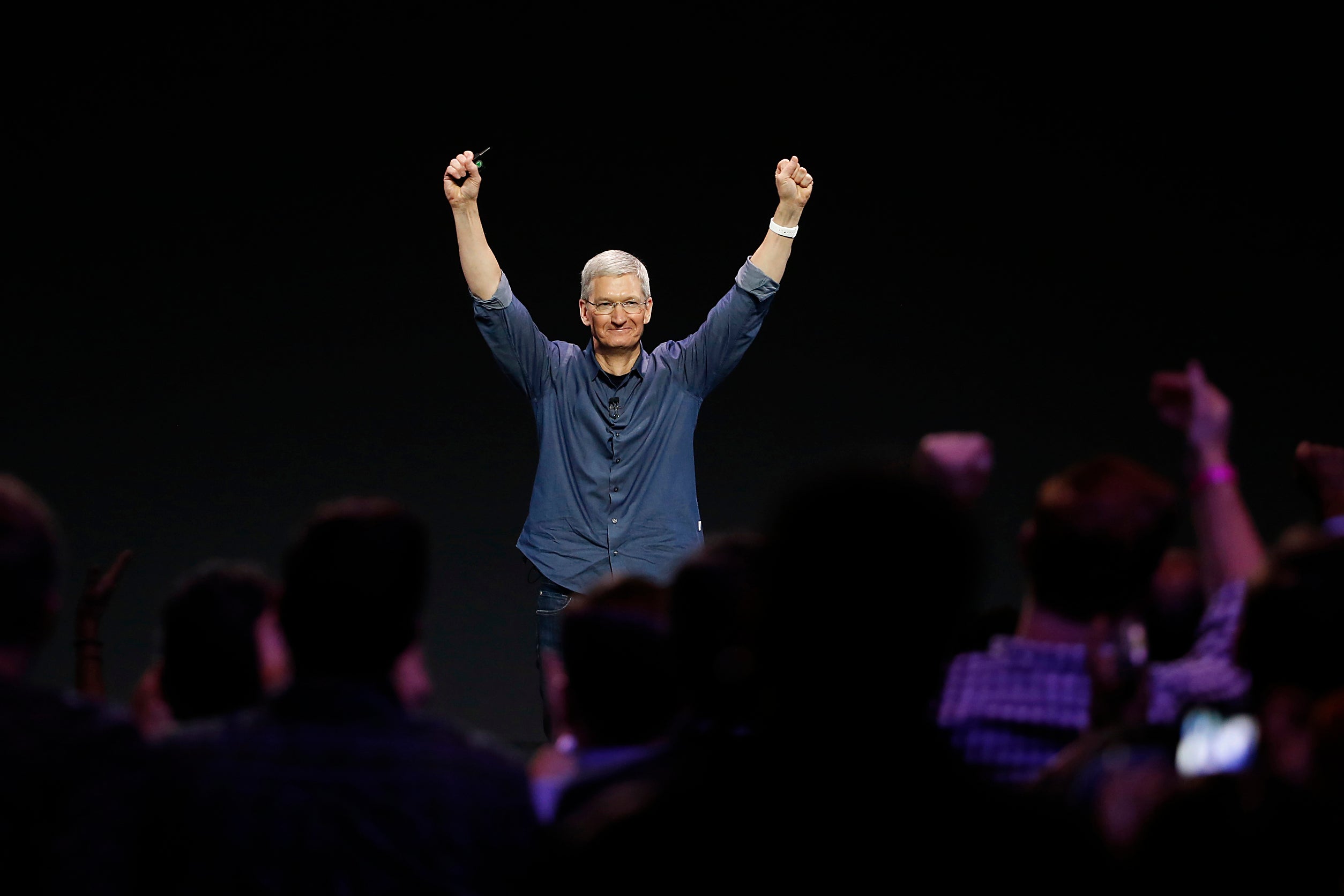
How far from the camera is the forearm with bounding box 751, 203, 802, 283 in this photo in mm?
3023

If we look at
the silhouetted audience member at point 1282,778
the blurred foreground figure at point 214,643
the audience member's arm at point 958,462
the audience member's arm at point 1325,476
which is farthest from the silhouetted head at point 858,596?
the audience member's arm at point 1325,476

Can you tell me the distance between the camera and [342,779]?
116 centimetres

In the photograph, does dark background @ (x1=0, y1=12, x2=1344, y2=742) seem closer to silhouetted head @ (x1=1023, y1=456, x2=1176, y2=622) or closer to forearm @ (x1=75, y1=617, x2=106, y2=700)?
forearm @ (x1=75, y1=617, x2=106, y2=700)

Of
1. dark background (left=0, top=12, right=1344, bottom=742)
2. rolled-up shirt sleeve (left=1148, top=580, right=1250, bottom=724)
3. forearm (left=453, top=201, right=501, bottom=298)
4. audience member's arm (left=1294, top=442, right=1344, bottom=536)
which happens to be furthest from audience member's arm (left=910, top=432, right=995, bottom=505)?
dark background (left=0, top=12, right=1344, bottom=742)

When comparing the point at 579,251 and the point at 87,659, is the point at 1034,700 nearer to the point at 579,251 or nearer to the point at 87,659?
the point at 87,659

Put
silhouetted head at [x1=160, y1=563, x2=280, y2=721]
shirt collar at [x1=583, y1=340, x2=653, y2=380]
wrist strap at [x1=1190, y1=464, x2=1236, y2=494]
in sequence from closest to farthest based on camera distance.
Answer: silhouetted head at [x1=160, y1=563, x2=280, y2=721]
wrist strap at [x1=1190, y1=464, x2=1236, y2=494]
shirt collar at [x1=583, y1=340, x2=653, y2=380]

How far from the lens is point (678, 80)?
457cm

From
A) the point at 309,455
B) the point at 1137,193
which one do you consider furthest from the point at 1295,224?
the point at 309,455

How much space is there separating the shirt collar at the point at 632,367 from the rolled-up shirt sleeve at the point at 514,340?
86mm

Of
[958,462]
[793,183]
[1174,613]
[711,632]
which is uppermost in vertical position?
[793,183]

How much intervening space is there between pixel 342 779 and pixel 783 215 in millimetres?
2101

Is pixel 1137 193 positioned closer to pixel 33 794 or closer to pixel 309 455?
pixel 309 455

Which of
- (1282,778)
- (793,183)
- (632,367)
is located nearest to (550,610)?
(632,367)

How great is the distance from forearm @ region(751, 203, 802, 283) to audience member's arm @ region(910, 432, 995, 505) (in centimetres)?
117
